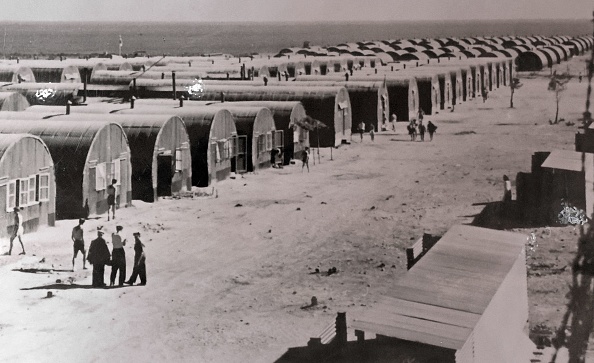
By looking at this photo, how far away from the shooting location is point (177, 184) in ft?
76.5

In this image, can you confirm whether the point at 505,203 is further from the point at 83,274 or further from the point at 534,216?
the point at 83,274

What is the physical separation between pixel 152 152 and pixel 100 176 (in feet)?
7.41

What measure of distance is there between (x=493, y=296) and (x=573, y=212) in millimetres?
6657

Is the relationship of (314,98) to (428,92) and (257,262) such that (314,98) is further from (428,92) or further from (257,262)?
(257,262)

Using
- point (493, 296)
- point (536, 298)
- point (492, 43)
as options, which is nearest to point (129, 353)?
point (493, 296)

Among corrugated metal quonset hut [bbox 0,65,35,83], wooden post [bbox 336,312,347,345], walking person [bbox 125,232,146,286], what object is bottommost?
wooden post [bbox 336,312,347,345]

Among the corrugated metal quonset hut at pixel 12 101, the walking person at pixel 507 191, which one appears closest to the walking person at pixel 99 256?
the walking person at pixel 507 191

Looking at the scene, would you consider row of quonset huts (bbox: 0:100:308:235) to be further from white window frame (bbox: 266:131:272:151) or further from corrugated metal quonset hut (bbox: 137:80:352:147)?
corrugated metal quonset hut (bbox: 137:80:352:147)

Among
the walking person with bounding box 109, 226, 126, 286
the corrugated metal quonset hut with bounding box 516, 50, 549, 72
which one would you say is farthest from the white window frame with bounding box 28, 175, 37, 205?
the corrugated metal quonset hut with bounding box 516, 50, 549, 72

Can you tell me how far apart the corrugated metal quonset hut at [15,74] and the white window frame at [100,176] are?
68.0 ft

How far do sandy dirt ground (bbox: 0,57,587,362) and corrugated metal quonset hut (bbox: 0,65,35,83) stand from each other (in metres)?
20.6

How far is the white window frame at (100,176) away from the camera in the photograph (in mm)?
20719

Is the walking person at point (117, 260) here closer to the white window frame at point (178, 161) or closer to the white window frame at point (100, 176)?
the white window frame at point (100, 176)

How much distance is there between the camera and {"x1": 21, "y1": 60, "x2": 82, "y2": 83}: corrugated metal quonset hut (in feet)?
156
